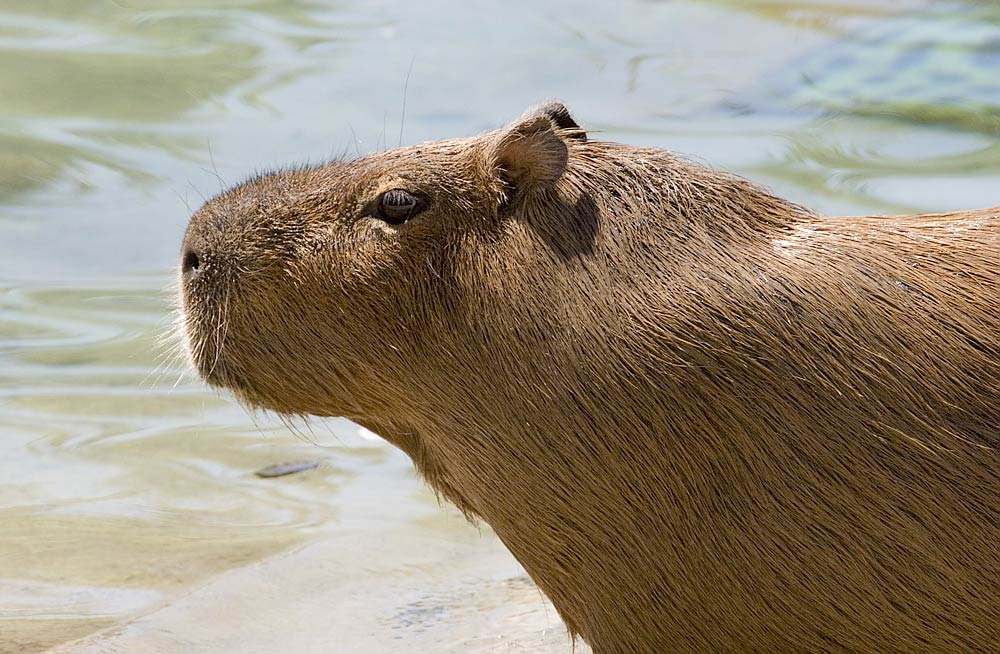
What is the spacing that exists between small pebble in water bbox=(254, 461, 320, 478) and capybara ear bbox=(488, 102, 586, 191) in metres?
2.23

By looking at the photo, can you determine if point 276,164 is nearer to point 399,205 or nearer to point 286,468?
point 286,468

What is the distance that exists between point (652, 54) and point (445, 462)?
5766 millimetres

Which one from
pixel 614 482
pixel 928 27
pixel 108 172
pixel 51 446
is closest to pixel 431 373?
pixel 614 482

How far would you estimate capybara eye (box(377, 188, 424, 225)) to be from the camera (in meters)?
3.02

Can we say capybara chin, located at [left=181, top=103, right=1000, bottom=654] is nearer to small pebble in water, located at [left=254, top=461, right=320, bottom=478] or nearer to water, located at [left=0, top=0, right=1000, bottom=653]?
water, located at [left=0, top=0, right=1000, bottom=653]

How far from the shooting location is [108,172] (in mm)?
7168

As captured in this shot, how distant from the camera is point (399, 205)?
3.02 meters

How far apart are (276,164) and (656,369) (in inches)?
160

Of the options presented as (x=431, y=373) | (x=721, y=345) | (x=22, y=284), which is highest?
(x=721, y=345)

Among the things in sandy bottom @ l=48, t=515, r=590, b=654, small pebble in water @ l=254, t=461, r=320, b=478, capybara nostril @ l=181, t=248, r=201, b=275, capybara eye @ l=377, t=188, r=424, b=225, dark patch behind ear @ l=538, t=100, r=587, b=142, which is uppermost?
dark patch behind ear @ l=538, t=100, r=587, b=142

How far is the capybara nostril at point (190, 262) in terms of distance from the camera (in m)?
3.14

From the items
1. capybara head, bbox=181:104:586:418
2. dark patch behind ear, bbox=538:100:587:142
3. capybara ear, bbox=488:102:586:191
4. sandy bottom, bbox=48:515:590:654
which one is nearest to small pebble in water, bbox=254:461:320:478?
sandy bottom, bbox=48:515:590:654

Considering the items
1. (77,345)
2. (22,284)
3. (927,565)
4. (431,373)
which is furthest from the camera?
(22,284)

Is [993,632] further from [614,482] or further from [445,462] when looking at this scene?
[445,462]
